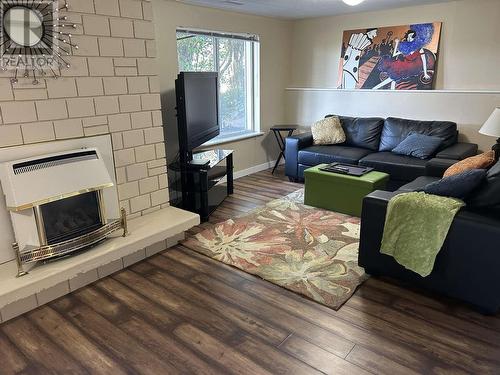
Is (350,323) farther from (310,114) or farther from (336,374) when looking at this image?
(310,114)

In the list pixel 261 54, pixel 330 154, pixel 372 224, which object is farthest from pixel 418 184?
pixel 261 54

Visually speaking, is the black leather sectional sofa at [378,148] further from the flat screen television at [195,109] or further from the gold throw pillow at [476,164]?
the flat screen television at [195,109]

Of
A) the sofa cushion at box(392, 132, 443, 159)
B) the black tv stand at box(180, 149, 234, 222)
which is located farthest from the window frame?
the sofa cushion at box(392, 132, 443, 159)

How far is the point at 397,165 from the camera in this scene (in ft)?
13.2

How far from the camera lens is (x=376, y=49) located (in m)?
4.80

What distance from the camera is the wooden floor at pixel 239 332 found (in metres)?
1.86

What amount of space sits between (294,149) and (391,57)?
5.64 ft

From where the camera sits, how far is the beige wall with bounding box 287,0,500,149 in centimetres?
413

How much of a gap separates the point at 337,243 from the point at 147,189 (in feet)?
5.56

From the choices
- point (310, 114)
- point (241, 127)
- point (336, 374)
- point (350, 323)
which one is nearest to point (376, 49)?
point (310, 114)

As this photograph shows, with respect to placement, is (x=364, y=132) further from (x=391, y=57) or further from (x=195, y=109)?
(x=195, y=109)

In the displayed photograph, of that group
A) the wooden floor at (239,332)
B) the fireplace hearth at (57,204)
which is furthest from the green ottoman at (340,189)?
the fireplace hearth at (57,204)

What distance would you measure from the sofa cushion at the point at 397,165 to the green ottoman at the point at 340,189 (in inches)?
11.6

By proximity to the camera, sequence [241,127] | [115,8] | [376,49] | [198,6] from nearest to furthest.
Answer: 1. [115,8]
2. [198,6]
3. [376,49]
4. [241,127]
